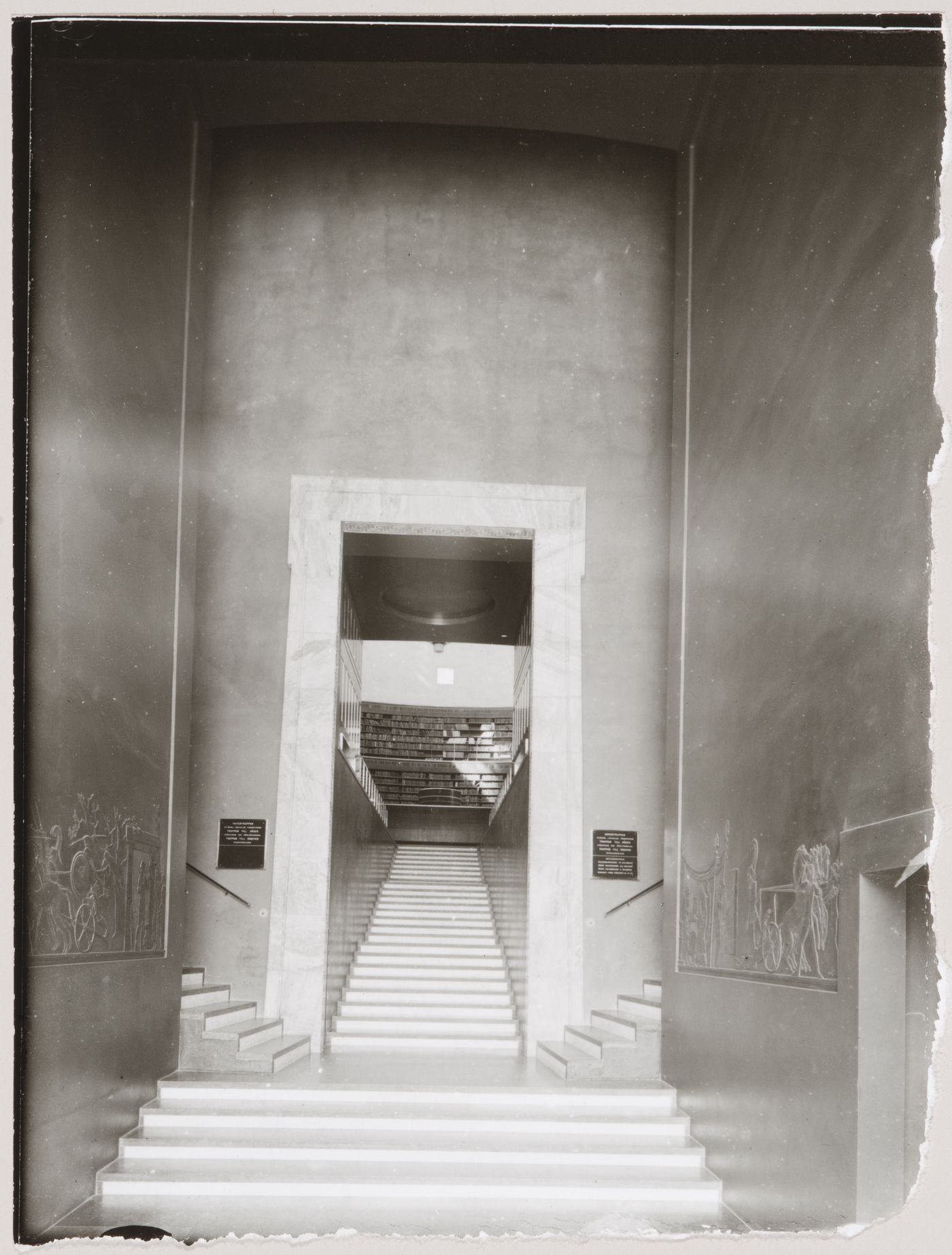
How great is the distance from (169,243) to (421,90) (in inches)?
97.4

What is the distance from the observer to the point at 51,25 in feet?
8.94

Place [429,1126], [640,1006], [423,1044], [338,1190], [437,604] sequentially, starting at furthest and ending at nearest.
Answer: [437,604] < [423,1044] < [640,1006] < [429,1126] < [338,1190]

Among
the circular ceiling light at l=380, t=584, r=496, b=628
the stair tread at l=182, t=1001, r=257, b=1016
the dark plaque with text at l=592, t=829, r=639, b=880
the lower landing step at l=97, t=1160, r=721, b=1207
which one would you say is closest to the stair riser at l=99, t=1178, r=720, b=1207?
the lower landing step at l=97, t=1160, r=721, b=1207

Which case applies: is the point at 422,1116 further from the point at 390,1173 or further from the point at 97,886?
the point at 97,886

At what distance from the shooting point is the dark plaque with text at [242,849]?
324 inches

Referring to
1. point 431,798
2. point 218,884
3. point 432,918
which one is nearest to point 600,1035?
point 218,884

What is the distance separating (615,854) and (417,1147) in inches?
116

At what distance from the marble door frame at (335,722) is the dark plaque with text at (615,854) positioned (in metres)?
0.14

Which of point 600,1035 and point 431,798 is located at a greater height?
point 431,798

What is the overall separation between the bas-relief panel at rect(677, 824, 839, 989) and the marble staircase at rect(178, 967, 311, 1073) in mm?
2493

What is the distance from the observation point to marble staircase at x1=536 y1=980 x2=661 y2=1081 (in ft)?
23.2

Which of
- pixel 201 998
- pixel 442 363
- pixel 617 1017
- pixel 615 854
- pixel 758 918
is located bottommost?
pixel 617 1017

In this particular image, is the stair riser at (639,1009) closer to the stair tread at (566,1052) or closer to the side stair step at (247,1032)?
the stair tread at (566,1052)

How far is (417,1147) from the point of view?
5.95 metres
